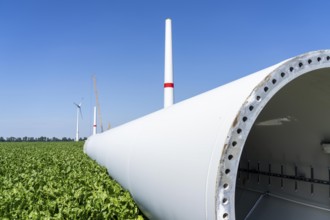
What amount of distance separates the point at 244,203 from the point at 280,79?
280cm

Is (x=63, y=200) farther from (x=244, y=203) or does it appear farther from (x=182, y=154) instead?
(x=182, y=154)

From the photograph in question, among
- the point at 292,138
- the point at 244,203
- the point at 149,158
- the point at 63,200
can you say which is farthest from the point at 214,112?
the point at 63,200

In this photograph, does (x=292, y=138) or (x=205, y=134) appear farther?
(x=292, y=138)

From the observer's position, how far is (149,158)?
3232 millimetres

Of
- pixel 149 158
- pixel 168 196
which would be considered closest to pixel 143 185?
pixel 149 158

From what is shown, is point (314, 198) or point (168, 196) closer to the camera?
point (168, 196)

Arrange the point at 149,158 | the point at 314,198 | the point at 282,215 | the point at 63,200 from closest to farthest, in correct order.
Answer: the point at 149,158 < the point at 314,198 < the point at 282,215 < the point at 63,200

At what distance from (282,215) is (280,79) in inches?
93.3

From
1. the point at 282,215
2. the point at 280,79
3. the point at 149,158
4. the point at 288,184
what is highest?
the point at 280,79

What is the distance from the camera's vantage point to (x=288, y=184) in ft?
13.2

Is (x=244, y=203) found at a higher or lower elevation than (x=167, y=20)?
lower

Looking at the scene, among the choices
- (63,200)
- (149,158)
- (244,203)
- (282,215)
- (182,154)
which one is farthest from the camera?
(63,200)

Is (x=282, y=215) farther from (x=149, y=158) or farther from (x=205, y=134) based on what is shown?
(x=205, y=134)

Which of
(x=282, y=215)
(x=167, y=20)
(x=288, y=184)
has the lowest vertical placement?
(x=282, y=215)
